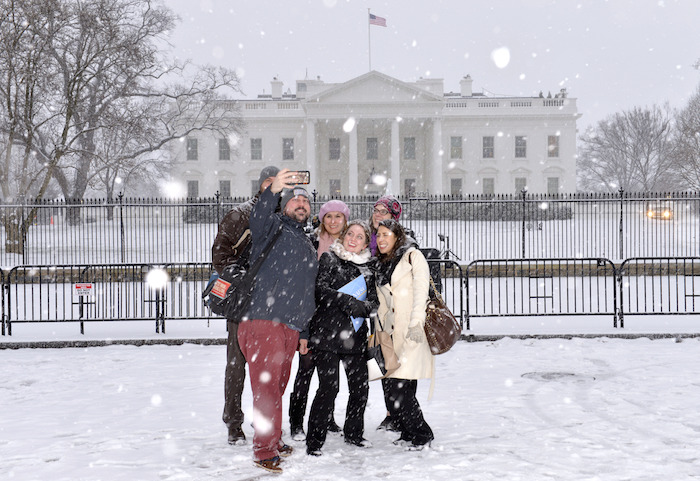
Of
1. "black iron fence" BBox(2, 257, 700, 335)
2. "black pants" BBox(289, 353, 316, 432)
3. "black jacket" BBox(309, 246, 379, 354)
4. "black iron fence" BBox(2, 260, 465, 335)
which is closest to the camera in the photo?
"black jacket" BBox(309, 246, 379, 354)

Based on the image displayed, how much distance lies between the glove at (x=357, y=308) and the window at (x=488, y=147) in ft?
175

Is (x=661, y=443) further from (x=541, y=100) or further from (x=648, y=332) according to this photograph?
(x=541, y=100)

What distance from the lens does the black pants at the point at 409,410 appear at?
16.3ft

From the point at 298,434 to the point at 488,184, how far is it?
52988 millimetres

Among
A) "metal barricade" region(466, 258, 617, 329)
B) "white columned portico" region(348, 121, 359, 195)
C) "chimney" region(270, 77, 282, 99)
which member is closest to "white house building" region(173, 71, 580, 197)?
"white columned portico" region(348, 121, 359, 195)

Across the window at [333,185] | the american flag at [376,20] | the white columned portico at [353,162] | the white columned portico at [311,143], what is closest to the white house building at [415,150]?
the window at [333,185]

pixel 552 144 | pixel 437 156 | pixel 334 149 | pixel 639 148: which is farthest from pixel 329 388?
pixel 639 148

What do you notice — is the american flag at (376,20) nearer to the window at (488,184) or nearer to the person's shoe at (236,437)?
the window at (488,184)

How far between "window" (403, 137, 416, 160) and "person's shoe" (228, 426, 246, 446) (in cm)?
5174

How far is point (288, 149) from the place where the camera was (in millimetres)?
56125

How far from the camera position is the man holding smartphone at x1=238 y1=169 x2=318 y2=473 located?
455 centimetres

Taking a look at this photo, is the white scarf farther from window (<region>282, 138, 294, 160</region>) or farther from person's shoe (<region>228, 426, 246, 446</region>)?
window (<region>282, 138, 294, 160</region>)

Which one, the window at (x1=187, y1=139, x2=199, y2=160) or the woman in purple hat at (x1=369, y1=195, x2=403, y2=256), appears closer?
the woman in purple hat at (x1=369, y1=195, x2=403, y2=256)

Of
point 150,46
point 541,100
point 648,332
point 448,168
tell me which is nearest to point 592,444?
point 648,332
